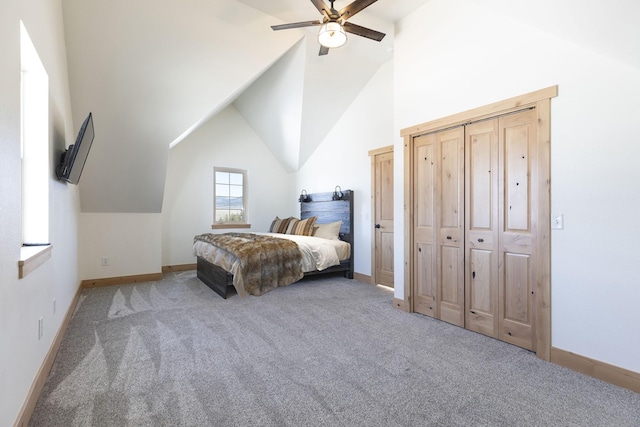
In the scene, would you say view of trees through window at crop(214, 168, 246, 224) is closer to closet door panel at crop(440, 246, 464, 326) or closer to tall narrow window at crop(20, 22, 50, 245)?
tall narrow window at crop(20, 22, 50, 245)

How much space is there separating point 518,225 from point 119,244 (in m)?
5.27

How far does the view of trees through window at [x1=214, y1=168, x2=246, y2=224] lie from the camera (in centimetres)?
635

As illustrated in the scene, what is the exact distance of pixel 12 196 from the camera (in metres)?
1.48

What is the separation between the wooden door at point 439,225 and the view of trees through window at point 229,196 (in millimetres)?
4279

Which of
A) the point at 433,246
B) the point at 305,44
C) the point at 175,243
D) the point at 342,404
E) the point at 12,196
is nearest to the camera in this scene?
the point at 12,196

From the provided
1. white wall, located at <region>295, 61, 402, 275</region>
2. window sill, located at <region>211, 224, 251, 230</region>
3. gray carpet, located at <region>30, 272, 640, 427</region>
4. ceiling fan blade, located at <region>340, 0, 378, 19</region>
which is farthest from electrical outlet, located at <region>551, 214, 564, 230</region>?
window sill, located at <region>211, 224, 251, 230</region>

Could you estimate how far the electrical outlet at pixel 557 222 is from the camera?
2.25m

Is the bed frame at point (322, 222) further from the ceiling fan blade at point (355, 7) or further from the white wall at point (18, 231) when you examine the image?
the ceiling fan blade at point (355, 7)

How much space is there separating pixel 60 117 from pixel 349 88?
3.81 meters

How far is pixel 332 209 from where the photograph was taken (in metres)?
5.58

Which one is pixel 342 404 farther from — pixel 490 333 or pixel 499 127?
pixel 499 127

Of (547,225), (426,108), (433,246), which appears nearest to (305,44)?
(426,108)

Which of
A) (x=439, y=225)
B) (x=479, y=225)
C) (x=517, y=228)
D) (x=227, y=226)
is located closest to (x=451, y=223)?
(x=439, y=225)

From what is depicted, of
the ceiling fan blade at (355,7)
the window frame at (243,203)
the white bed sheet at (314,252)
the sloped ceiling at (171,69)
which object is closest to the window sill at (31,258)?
the sloped ceiling at (171,69)
